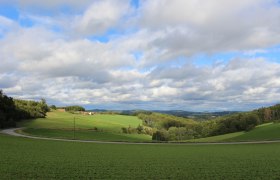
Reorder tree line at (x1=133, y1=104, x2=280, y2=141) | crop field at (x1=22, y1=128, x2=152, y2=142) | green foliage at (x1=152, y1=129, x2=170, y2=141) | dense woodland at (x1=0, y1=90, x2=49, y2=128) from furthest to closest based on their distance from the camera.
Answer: tree line at (x1=133, y1=104, x2=280, y2=141), green foliage at (x1=152, y1=129, x2=170, y2=141), dense woodland at (x1=0, y1=90, x2=49, y2=128), crop field at (x1=22, y1=128, x2=152, y2=142)

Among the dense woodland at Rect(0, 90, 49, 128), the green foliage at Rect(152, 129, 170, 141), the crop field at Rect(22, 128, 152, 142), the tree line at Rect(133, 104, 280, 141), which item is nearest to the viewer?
the crop field at Rect(22, 128, 152, 142)

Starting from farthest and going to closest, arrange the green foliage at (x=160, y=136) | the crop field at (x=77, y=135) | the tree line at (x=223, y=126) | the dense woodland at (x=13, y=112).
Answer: the tree line at (x=223, y=126) < the green foliage at (x=160, y=136) < the dense woodland at (x=13, y=112) < the crop field at (x=77, y=135)

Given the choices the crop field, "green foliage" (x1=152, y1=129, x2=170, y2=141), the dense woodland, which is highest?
the dense woodland

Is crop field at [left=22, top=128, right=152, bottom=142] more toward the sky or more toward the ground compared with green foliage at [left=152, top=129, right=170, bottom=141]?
more toward the sky

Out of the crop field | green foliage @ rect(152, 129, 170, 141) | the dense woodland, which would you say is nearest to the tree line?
green foliage @ rect(152, 129, 170, 141)

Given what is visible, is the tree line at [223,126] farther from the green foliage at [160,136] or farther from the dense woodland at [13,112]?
the dense woodland at [13,112]

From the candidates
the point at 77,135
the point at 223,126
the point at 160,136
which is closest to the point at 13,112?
the point at 77,135

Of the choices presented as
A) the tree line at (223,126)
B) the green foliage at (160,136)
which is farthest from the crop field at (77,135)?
the tree line at (223,126)

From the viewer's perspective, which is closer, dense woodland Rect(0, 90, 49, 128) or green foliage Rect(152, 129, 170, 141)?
dense woodland Rect(0, 90, 49, 128)

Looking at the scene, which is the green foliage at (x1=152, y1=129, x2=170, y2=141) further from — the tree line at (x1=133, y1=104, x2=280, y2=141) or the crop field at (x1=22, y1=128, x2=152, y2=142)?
the crop field at (x1=22, y1=128, x2=152, y2=142)

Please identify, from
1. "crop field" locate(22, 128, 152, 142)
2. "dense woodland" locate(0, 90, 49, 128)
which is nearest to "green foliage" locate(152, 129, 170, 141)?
"crop field" locate(22, 128, 152, 142)

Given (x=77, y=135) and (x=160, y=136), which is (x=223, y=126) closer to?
(x=160, y=136)

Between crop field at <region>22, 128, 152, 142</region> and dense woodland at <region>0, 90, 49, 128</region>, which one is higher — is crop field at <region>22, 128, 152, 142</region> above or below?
below

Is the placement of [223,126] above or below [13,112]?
below
